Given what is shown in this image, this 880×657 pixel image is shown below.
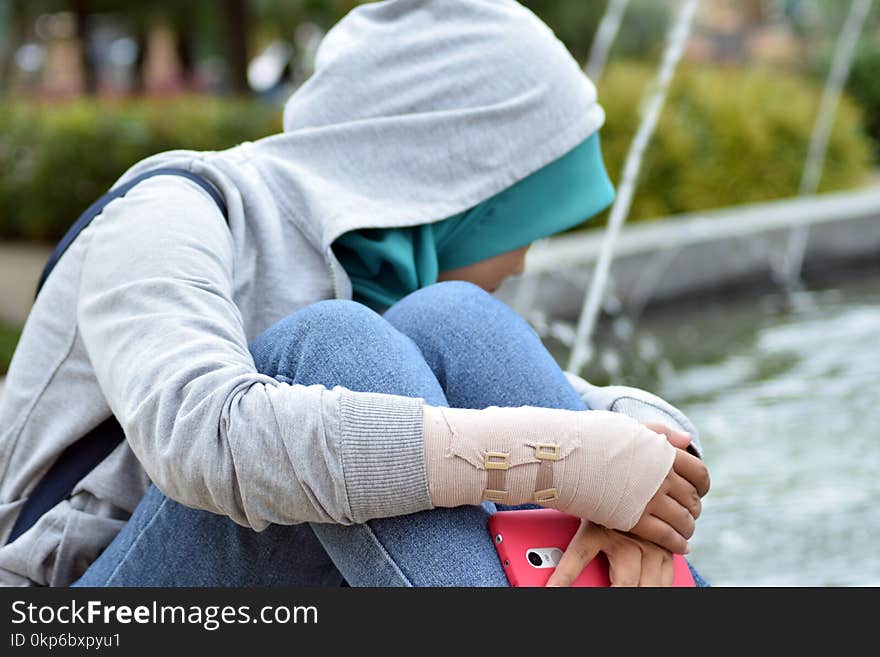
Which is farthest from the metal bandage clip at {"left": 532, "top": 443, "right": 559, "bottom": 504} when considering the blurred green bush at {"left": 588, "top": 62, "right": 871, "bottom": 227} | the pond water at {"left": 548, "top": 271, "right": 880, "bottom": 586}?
the blurred green bush at {"left": 588, "top": 62, "right": 871, "bottom": 227}

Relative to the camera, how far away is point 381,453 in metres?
1.20

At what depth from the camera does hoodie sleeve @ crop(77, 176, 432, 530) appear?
3.92ft

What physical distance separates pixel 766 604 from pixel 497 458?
0.32 meters

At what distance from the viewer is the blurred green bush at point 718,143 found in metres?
6.97

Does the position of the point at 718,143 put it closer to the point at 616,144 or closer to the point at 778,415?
the point at 616,144

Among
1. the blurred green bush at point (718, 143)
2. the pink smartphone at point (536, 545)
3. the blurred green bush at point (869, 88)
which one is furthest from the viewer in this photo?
the blurred green bush at point (869, 88)

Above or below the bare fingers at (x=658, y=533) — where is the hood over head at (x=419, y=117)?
above

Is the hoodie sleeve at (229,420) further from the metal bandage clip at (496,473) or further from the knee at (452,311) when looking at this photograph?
the knee at (452,311)

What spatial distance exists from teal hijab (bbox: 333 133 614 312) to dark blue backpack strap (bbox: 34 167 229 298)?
0.60 ft

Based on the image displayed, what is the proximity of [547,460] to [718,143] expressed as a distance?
21.0ft

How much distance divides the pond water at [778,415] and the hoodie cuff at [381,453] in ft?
4.41

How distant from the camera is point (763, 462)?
3.05 m

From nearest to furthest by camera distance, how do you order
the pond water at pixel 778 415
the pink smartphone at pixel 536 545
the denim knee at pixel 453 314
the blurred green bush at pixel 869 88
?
the pink smartphone at pixel 536 545 < the denim knee at pixel 453 314 < the pond water at pixel 778 415 < the blurred green bush at pixel 869 88

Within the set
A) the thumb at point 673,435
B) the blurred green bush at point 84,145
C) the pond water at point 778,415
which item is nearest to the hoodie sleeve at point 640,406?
the thumb at point 673,435
